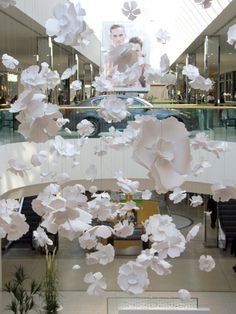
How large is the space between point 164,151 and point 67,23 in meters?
0.35

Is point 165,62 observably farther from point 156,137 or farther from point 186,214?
point 186,214

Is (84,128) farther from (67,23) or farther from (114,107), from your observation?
(67,23)

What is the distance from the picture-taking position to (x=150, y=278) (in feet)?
37.6

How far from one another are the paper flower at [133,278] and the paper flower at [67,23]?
55 centimetres

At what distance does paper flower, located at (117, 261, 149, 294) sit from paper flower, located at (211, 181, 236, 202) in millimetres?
271

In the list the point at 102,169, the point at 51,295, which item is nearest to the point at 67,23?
the point at 102,169

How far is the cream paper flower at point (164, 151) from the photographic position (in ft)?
3.89

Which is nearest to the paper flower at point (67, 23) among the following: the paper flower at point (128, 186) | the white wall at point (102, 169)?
the paper flower at point (128, 186)

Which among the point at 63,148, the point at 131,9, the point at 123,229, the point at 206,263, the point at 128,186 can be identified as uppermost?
the point at 131,9

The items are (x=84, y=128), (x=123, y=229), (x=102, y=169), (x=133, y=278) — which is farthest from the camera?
(x=102, y=169)

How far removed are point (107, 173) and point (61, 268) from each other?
4048 mm

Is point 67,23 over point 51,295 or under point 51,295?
over

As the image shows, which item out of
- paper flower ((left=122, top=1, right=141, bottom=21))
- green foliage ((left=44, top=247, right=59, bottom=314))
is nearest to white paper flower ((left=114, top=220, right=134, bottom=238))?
paper flower ((left=122, top=1, right=141, bottom=21))

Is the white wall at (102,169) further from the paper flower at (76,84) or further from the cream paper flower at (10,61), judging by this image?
the cream paper flower at (10,61)
